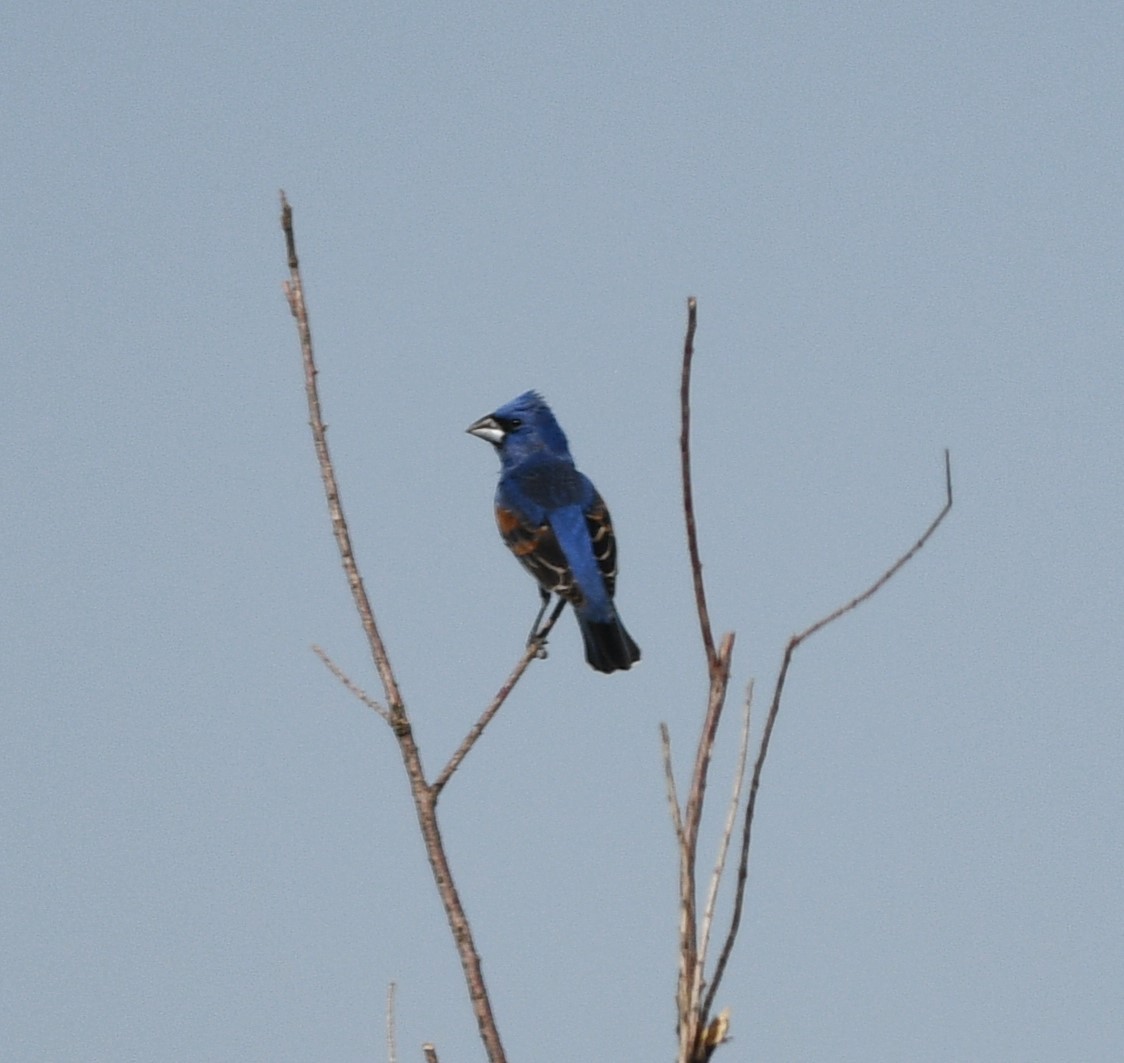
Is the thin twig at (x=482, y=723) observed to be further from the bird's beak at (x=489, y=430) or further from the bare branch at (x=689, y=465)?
the bird's beak at (x=489, y=430)

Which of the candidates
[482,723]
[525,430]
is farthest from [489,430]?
[482,723]

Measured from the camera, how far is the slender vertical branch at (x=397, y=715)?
3.40 meters

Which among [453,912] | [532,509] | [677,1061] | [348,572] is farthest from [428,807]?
[532,509]

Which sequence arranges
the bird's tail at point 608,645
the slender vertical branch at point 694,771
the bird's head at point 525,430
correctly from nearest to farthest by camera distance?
the slender vertical branch at point 694,771 < the bird's tail at point 608,645 < the bird's head at point 525,430

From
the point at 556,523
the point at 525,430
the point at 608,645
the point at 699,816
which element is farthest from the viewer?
the point at 525,430

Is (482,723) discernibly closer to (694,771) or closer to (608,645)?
(694,771)

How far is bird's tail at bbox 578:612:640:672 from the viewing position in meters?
9.23

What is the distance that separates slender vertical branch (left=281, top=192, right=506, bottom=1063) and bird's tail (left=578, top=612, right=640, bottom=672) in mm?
5168

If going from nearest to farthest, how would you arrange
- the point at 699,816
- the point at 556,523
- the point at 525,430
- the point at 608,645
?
the point at 699,816 → the point at 608,645 → the point at 556,523 → the point at 525,430

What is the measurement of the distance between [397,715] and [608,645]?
5.35m

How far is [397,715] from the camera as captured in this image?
3930 mm

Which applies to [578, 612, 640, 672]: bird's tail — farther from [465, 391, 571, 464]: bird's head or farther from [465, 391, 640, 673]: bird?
[465, 391, 571, 464]: bird's head

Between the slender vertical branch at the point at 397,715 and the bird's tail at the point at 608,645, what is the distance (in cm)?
517

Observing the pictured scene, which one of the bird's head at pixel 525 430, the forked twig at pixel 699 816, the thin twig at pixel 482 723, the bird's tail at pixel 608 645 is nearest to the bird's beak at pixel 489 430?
the bird's head at pixel 525 430
